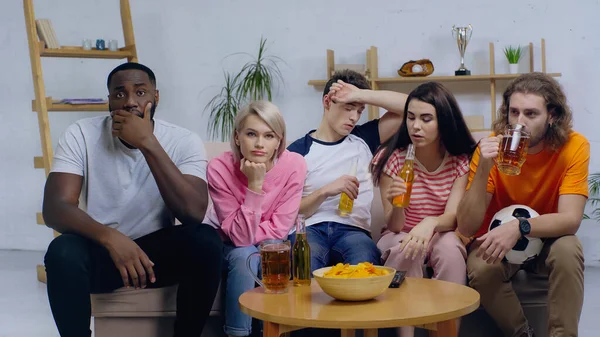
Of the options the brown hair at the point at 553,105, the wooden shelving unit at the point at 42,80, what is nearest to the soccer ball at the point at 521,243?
the brown hair at the point at 553,105

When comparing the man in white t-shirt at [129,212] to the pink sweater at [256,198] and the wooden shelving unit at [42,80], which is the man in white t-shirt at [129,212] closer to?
the pink sweater at [256,198]

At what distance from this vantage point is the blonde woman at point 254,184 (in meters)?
2.46

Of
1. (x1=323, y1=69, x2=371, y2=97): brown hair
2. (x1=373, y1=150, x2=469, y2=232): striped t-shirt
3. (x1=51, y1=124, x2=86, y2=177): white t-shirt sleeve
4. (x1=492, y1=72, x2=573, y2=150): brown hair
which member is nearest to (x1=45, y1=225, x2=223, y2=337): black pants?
(x1=51, y1=124, x2=86, y2=177): white t-shirt sleeve

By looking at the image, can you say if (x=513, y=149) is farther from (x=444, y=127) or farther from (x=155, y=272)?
(x=155, y=272)

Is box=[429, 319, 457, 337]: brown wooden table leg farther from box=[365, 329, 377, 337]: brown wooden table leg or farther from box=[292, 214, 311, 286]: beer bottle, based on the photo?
box=[292, 214, 311, 286]: beer bottle

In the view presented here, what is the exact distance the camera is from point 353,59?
17.3 feet

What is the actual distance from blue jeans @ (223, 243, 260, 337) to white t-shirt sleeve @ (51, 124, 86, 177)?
1.96ft

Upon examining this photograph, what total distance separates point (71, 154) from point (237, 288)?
71 centimetres

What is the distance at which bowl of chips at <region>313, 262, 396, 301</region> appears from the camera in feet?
5.99

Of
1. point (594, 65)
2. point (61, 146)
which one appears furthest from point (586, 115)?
point (61, 146)

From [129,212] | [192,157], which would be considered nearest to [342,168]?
[192,157]

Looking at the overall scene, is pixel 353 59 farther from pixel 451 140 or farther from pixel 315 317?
pixel 315 317

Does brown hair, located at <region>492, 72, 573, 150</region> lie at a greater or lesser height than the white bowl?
greater

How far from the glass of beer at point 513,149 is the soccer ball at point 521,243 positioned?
16 centimetres
